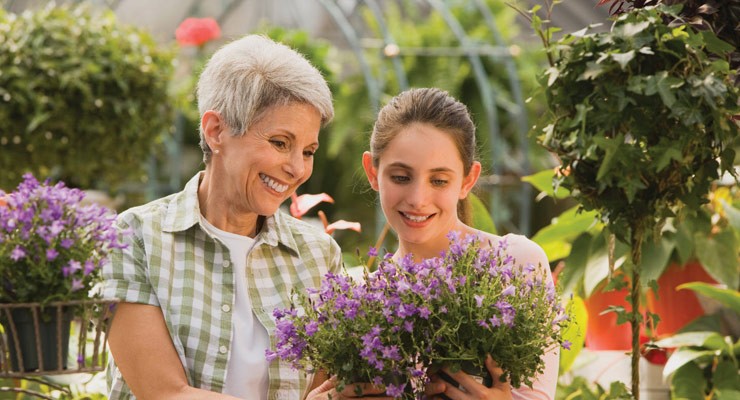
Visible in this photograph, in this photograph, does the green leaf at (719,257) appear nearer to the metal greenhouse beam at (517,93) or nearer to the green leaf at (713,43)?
the green leaf at (713,43)

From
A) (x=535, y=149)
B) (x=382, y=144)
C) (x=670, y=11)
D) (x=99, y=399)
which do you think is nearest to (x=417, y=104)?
(x=382, y=144)

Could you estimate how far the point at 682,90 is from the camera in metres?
1.56

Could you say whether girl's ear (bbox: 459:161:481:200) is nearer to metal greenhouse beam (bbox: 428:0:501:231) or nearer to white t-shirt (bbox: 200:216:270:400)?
white t-shirt (bbox: 200:216:270:400)

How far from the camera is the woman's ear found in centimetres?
→ 192

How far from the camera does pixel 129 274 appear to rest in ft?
5.94

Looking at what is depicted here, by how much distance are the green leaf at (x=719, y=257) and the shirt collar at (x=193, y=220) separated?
1923 millimetres

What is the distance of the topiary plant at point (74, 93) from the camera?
13.4 ft

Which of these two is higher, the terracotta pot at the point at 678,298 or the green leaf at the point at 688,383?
the terracotta pot at the point at 678,298

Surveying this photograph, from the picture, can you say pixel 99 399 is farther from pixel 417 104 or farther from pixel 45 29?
pixel 45 29

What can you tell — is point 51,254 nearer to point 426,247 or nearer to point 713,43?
point 426,247

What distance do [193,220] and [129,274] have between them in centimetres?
18

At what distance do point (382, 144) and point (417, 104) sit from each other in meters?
0.11

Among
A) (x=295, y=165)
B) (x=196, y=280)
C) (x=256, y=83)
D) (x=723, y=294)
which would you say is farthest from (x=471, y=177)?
(x=723, y=294)

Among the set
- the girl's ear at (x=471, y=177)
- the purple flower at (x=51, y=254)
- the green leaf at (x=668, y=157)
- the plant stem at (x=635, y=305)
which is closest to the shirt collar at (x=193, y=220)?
the girl's ear at (x=471, y=177)
